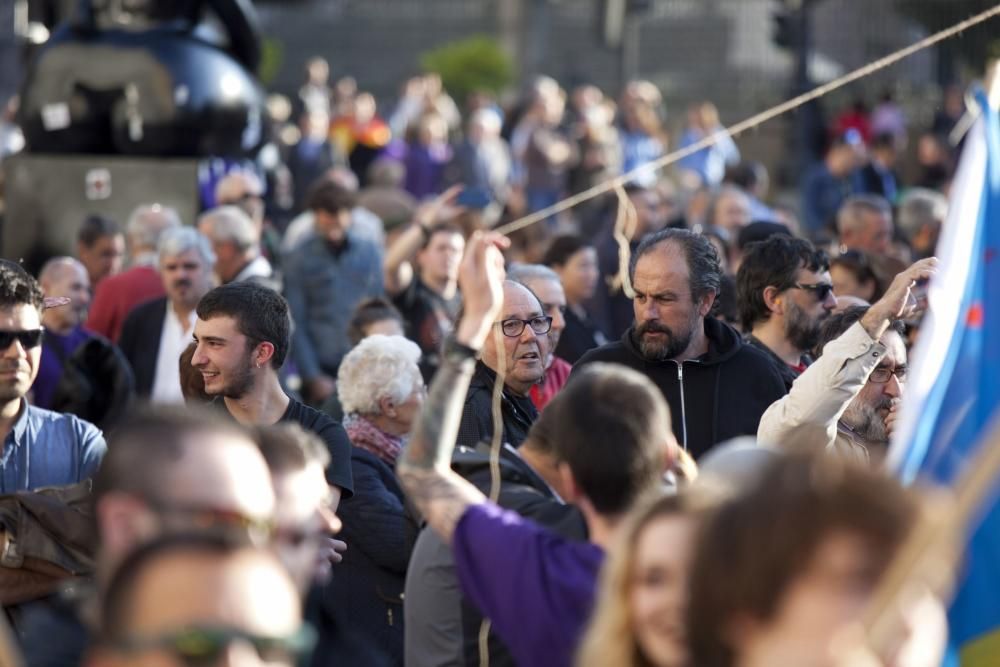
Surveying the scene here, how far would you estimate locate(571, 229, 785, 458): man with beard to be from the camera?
23.2 feet

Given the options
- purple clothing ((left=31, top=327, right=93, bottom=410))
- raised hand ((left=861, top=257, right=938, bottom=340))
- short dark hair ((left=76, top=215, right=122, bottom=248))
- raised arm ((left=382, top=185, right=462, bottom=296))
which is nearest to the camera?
raised hand ((left=861, top=257, right=938, bottom=340))

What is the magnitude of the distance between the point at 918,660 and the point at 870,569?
34cm

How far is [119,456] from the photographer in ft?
12.7

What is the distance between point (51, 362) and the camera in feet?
30.9

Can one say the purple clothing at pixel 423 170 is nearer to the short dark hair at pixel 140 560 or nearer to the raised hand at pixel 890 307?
the raised hand at pixel 890 307

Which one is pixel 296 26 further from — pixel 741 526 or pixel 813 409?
pixel 741 526

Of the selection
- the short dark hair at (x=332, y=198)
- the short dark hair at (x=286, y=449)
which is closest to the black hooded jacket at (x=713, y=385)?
the short dark hair at (x=286, y=449)

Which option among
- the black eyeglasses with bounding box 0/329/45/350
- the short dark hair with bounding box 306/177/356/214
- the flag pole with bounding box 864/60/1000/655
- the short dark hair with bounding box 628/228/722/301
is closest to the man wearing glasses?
the flag pole with bounding box 864/60/1000/655

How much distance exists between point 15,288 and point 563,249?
5144mm

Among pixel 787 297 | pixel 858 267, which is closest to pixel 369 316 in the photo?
pixel 787 297

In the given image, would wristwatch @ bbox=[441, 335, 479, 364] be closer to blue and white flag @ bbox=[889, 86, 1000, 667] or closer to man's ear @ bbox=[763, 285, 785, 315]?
blue and white flag @ bbox=[889, 86, 1000, 667]

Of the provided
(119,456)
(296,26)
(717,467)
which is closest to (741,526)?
(717,467)

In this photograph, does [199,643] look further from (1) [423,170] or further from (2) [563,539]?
(1) [423,170]

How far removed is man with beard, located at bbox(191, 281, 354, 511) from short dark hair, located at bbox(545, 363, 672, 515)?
241cm
